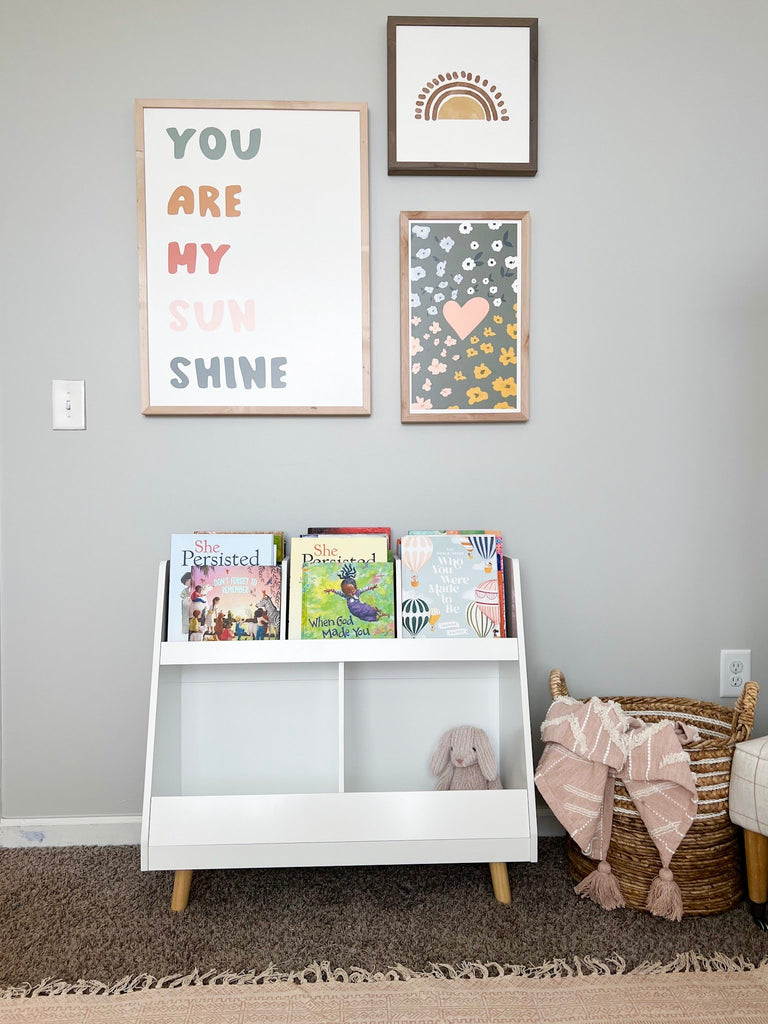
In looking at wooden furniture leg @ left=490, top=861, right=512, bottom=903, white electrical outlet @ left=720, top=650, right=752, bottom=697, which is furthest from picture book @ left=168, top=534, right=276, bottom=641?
white electrical outlet @ left=720, top=650, right=752, bottom=697

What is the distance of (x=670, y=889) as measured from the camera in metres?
1.35

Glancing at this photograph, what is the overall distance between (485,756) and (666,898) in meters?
0.43

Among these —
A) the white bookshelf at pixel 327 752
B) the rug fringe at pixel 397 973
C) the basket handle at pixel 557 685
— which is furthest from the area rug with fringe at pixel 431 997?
the basket handle at pixel 557 685

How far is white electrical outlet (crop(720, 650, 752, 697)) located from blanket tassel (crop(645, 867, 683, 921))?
55 centimetres

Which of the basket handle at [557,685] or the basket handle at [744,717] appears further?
the basket handle at [557,685]

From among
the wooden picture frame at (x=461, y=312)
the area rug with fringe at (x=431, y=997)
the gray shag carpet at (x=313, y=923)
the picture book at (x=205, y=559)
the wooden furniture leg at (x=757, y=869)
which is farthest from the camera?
the wooden picture frame at (x=461, y=312)

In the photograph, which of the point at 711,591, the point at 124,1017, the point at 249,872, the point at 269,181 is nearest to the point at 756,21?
the point at 269,181

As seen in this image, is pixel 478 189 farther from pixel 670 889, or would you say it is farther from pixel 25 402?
pixel 670 889

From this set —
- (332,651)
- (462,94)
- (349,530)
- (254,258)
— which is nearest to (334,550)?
(349,530)

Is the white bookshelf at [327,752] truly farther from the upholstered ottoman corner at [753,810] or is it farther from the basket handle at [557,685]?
the upholstered ottoman corner at [753,810]

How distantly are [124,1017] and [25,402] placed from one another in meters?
1.24

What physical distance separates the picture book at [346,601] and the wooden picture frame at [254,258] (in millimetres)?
392

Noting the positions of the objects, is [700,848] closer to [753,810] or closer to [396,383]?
[753,810]

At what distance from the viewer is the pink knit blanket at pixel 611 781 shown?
1.35 metres
